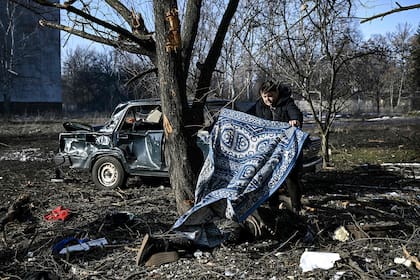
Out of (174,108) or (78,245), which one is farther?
(174,108)

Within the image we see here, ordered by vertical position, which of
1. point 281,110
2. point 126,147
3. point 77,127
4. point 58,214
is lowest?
point 58,214

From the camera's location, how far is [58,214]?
6.48 m

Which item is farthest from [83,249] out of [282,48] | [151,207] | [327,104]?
[327,104]

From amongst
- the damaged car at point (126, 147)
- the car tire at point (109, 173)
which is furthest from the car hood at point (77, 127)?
the car tire at point (109, 173)

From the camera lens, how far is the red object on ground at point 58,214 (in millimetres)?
6372

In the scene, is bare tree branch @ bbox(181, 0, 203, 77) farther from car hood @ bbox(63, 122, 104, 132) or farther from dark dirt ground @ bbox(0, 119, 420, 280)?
car hood @ bbox(63, 122, 104, 132)

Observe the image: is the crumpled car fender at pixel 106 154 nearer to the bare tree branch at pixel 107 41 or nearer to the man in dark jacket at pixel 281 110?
the bare tree branch at pixel 107 41

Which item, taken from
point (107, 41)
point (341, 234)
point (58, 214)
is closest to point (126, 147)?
point (58, 214)

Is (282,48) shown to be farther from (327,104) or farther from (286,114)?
(286,114)

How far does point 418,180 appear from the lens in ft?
29.4

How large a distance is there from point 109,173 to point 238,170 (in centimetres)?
→ 479

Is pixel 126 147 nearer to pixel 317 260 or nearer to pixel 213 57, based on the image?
pixel 213 57

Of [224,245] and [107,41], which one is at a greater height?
[107,41]

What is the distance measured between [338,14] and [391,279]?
752 centimetres
